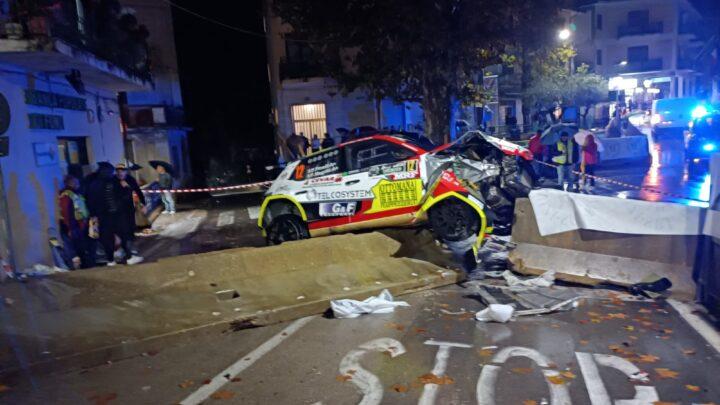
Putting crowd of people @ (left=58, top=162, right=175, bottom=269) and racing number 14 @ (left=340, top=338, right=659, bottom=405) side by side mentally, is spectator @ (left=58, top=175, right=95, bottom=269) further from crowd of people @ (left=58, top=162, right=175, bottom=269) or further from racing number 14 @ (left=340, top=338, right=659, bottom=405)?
racing number 14 @ (left=340, top=338, right=659, bottom=405)

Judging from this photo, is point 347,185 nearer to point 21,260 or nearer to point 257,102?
point 21,260

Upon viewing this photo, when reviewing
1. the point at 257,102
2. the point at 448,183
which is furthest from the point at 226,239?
the point at 257,102

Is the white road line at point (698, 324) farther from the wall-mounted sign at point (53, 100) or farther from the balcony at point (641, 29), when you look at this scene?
the balcony at point (641, 29)

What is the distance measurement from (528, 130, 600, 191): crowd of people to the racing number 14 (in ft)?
32.6

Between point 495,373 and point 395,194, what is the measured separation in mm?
4738

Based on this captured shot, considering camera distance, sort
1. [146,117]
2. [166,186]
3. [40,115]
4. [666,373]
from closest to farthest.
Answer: [666,373] < [40,115] < [166,186] < [146,117]

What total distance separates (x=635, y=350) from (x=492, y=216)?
13.6 feet

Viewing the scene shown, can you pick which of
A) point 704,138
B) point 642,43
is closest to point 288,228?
point 704,138

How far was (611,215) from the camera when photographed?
6742 mm

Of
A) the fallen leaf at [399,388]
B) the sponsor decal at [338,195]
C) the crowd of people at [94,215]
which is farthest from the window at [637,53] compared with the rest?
the fallen leaf at [399,388]

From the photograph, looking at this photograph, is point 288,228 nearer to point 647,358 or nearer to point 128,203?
point 128,203

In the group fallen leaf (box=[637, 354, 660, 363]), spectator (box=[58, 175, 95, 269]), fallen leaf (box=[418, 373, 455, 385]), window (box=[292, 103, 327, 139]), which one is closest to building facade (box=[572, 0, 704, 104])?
window (box=[292, 103, 327, 139])

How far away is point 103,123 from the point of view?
14.0 meters

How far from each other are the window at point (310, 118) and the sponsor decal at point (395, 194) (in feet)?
66.4
